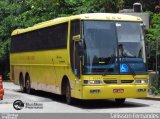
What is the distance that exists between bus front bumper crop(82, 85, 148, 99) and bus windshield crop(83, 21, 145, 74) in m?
0.53

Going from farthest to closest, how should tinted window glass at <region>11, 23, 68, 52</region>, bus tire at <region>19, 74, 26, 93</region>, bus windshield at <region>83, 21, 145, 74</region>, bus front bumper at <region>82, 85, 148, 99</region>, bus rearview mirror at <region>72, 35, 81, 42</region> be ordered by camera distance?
bus tire at <region>19, 74, 26, 93</region>
tinted window glass at <region>11, 23, 68, 52</region>
bus rearview mirror at <region>72, 35, 81, 42</region>
bus windshield at <region>83, 21, 145, 74</region>
bus front bumper at <region>82, 85, 148, 99</region>

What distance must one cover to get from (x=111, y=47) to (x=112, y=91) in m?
1.54

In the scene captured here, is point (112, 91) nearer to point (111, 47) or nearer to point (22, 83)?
point (111, 47)

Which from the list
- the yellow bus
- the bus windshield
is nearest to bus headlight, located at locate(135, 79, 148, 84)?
the yellow bus

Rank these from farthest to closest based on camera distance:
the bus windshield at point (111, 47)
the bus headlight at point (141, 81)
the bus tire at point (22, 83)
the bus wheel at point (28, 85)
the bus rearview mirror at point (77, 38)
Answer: the bus tire at point (22, 83) → the bus wheel at point (28, 85) → the bus headlight at point (141, 81) → the bus rearview mirror at point (77, 38) → the bus windshield at point (111, 47)

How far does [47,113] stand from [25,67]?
36.7 feet

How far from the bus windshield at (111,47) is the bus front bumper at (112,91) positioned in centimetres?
53

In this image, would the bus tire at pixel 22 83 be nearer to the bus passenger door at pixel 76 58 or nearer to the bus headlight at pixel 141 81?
the bus passenger door at pixel 76 58

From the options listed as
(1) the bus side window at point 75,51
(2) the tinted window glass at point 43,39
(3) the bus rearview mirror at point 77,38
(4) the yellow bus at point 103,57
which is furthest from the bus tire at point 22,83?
(3) the bus rearview mirror at point 77,38

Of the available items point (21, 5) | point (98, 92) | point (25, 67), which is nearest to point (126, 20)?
point (98, 92)

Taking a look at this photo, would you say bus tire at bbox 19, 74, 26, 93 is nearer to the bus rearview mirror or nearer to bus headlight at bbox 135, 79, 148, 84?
the bus rearview mirror

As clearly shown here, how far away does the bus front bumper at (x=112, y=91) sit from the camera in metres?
17.2

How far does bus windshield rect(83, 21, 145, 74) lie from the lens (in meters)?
17.4

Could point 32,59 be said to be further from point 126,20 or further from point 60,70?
point 126,20
